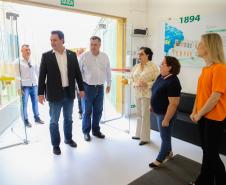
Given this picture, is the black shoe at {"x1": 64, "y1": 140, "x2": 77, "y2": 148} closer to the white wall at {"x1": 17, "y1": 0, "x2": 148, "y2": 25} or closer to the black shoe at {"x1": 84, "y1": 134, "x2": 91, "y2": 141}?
the black shoe at {"x1": 84, "y1": 134, "x2": 91, "y2": 141}

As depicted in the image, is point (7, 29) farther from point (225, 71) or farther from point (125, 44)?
point (225, 71)

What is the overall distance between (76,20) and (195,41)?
160 inches

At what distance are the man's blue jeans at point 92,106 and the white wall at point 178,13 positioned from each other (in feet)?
5.33

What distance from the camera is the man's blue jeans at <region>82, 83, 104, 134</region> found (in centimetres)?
322

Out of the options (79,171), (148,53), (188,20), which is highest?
(188,20)

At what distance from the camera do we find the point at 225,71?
1651mm

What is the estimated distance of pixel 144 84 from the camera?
9.74 feet

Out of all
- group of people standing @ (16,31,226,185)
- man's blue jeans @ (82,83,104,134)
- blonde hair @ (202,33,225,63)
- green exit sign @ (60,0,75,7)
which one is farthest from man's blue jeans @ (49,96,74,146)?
blonde hair @ (202,33,225,63)

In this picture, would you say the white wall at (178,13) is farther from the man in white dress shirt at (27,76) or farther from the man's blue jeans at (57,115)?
the man in white dress shirt at (27,76)

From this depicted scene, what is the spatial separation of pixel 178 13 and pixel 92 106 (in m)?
2.31

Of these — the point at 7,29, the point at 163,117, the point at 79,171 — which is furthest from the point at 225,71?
the point at 7,29

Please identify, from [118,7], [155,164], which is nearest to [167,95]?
[155,164]

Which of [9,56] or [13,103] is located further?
[13,103]

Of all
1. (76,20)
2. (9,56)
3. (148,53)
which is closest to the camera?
(148,53)
